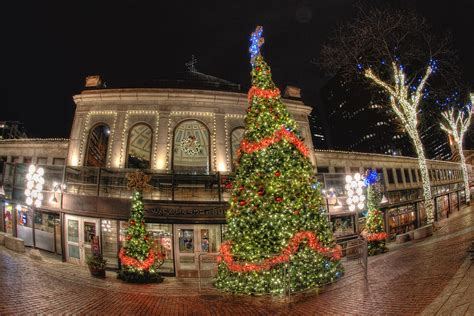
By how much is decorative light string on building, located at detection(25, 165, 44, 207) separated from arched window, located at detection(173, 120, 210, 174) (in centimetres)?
739

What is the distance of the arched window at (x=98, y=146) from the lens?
18.3 metres

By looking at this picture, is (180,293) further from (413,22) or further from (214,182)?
(413,22)

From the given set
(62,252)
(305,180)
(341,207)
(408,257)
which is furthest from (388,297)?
(62,252)

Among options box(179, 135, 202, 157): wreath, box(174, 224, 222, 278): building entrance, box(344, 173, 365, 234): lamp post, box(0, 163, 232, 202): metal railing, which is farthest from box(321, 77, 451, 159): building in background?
box(174, 224, 222, 278): building entrance

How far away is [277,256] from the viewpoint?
9234 mm

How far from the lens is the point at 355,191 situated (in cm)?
1700

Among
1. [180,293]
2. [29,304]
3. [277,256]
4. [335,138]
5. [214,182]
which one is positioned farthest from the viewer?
[335,138]

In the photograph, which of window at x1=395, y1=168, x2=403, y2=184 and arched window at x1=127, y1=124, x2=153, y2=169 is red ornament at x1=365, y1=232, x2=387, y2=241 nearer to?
arched window at x1=127, y1=124, x2=153, y2=169

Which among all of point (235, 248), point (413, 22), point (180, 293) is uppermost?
point (413, 22)

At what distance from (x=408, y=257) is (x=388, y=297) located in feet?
18.1

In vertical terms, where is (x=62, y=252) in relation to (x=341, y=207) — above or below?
below

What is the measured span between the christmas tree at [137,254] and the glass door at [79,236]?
420 cm

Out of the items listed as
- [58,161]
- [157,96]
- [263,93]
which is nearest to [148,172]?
[157,96]

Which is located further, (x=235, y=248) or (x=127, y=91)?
(x=127, y=91)
